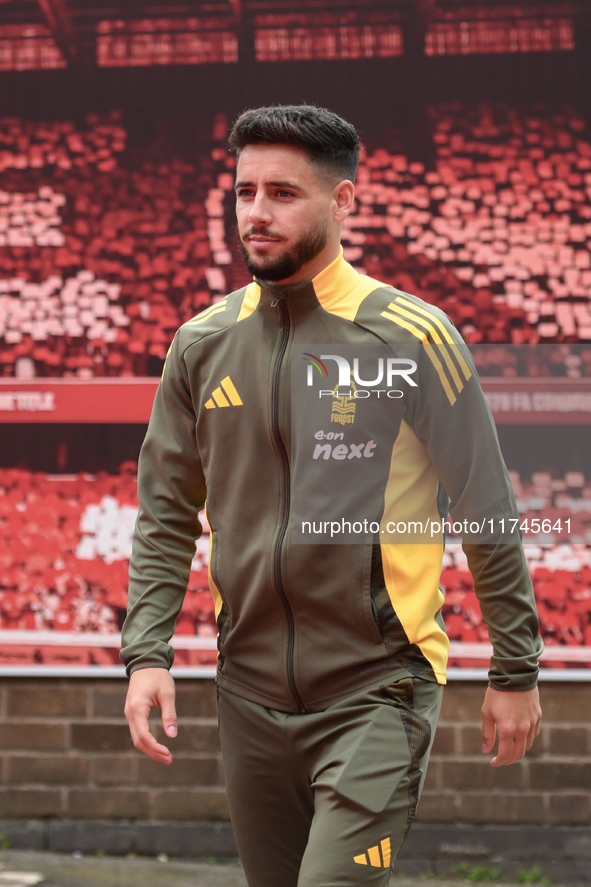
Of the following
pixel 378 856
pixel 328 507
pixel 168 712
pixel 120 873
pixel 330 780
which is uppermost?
pixel 328 507

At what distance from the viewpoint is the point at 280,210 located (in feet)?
7.04

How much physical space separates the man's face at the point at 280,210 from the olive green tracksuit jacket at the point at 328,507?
0.27 feet

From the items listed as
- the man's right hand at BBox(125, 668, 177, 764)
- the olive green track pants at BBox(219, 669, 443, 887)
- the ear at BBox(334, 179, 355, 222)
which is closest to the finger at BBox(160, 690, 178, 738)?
the man's right hand at BBox(125, 668, 177, 764)

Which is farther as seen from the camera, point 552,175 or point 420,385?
point 552,175

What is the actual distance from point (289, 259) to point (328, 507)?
1.91 feet

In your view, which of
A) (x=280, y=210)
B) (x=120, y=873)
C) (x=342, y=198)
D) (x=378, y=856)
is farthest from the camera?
(x=120, y=873)

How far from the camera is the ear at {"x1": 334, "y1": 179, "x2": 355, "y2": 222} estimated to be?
2244mm

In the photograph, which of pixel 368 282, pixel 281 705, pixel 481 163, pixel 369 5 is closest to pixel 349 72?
pixel 369 5

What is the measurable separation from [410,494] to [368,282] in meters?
0.55

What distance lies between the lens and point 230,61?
4152 millimetres

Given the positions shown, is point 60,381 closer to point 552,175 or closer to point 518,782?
point 552,175

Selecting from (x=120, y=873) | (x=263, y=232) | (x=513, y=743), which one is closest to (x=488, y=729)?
(x=513, y=743)

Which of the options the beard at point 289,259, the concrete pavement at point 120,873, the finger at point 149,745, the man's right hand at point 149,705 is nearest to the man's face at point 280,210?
the beard at point 289,259

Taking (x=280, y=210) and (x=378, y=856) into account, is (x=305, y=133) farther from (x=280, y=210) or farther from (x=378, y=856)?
(x=378, y=856)
